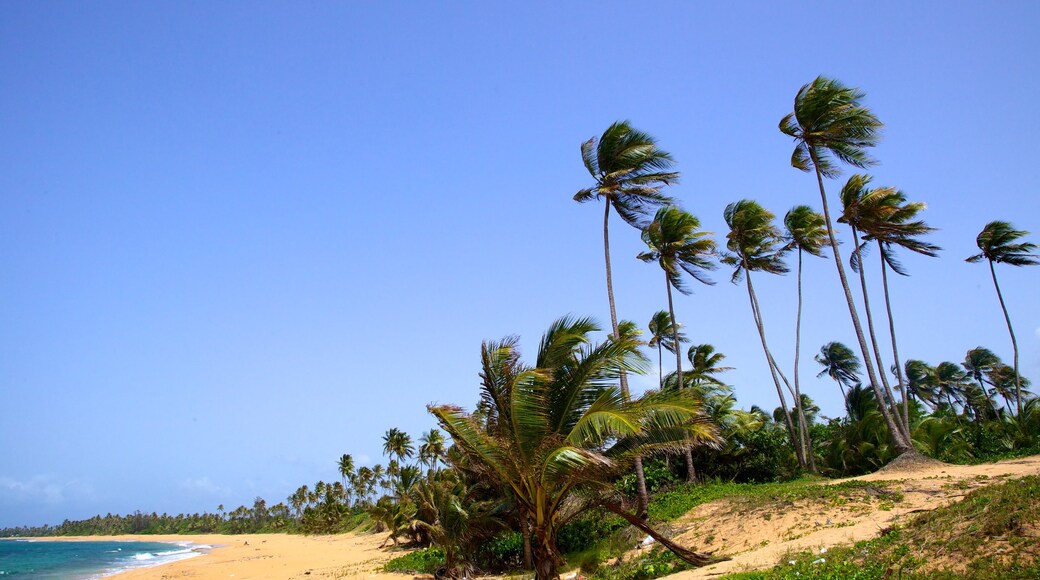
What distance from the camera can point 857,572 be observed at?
761 cm

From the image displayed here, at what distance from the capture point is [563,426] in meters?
11.1

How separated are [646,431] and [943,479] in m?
8.60

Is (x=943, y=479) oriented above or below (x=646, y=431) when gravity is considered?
below

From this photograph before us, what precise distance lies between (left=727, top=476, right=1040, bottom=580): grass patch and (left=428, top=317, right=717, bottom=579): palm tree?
265cm

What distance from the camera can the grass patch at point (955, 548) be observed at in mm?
6820

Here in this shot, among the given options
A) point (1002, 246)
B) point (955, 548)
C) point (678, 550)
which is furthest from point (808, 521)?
point (1002, 246)

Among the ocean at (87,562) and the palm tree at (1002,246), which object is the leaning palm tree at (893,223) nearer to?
the palm tree at (1002,246)

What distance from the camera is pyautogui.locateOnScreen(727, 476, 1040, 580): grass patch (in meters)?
6.82

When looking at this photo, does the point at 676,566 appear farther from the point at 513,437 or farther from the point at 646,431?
the point at 513,437

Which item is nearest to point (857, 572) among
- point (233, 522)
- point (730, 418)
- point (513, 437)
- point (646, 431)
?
point (646, 431)

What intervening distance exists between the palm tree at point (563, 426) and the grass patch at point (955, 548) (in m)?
2.65

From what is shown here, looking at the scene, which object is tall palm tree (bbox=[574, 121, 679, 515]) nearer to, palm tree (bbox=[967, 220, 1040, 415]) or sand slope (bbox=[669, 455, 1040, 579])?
sand slope (bbox=[669, 455, 1040, 579])

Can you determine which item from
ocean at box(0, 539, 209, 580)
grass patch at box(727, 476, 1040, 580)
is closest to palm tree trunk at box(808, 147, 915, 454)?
grass patch at box(727, 476, 1040, 580)

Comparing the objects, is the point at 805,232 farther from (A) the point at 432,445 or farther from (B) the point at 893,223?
(A) the point at 432,445
